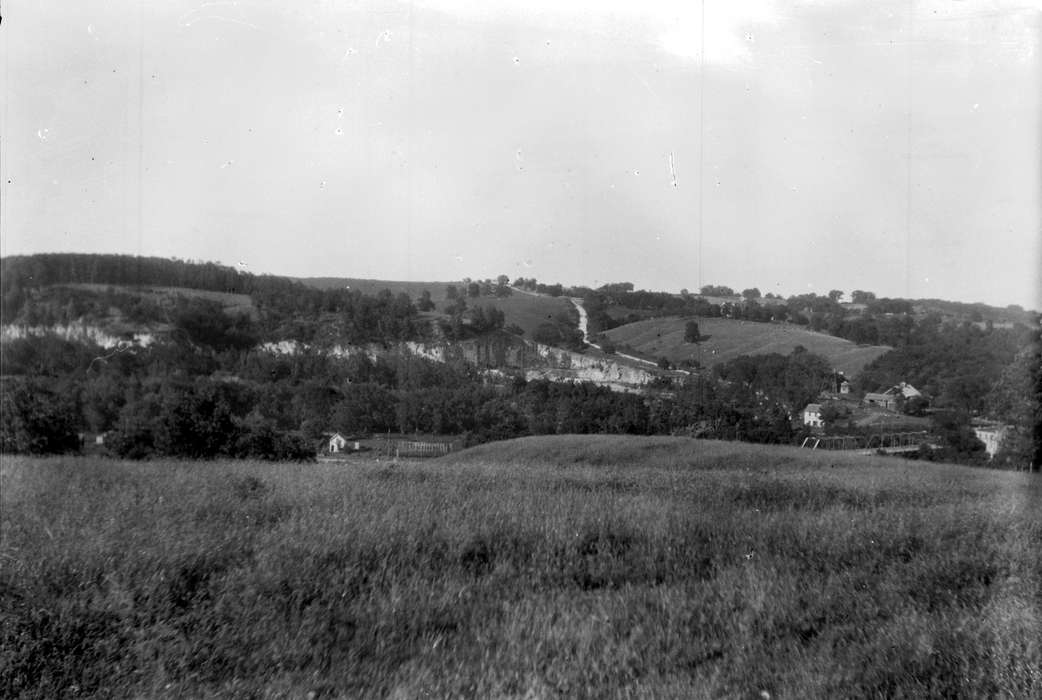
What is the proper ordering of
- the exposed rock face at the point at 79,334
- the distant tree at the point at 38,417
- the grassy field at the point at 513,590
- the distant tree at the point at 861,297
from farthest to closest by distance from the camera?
the distant tree at the point at 38,417
the exposed rock face at the point at 79,334
the distant tree at the point at 861,297
the grassy field at the point at 513,590

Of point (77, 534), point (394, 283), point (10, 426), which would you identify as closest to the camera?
point (77, 534)

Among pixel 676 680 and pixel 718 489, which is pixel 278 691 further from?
pixel 718 489

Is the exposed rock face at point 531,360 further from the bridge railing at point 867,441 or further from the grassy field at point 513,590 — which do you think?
the bridge railing at point 867,441

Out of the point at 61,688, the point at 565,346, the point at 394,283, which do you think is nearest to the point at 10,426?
the point at 394,283

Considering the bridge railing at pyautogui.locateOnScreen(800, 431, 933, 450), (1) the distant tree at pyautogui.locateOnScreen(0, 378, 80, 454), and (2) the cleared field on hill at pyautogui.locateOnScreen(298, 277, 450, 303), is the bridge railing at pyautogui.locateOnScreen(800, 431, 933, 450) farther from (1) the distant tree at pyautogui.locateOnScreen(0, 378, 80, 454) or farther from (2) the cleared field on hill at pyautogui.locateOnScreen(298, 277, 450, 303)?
(1) the distant tree at pyautogui.locateOnScreen(0, 378, 80, 454)

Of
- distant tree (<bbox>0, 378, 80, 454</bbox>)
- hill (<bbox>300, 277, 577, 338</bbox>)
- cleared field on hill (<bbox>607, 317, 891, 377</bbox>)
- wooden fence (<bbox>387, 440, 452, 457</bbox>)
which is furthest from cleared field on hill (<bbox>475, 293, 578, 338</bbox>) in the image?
distant tree (<bbox>0, 378, 80, 454</bbox>)

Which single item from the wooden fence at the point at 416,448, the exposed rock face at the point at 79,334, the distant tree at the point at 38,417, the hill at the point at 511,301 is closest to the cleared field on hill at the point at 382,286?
the hill at the point at 511,301
